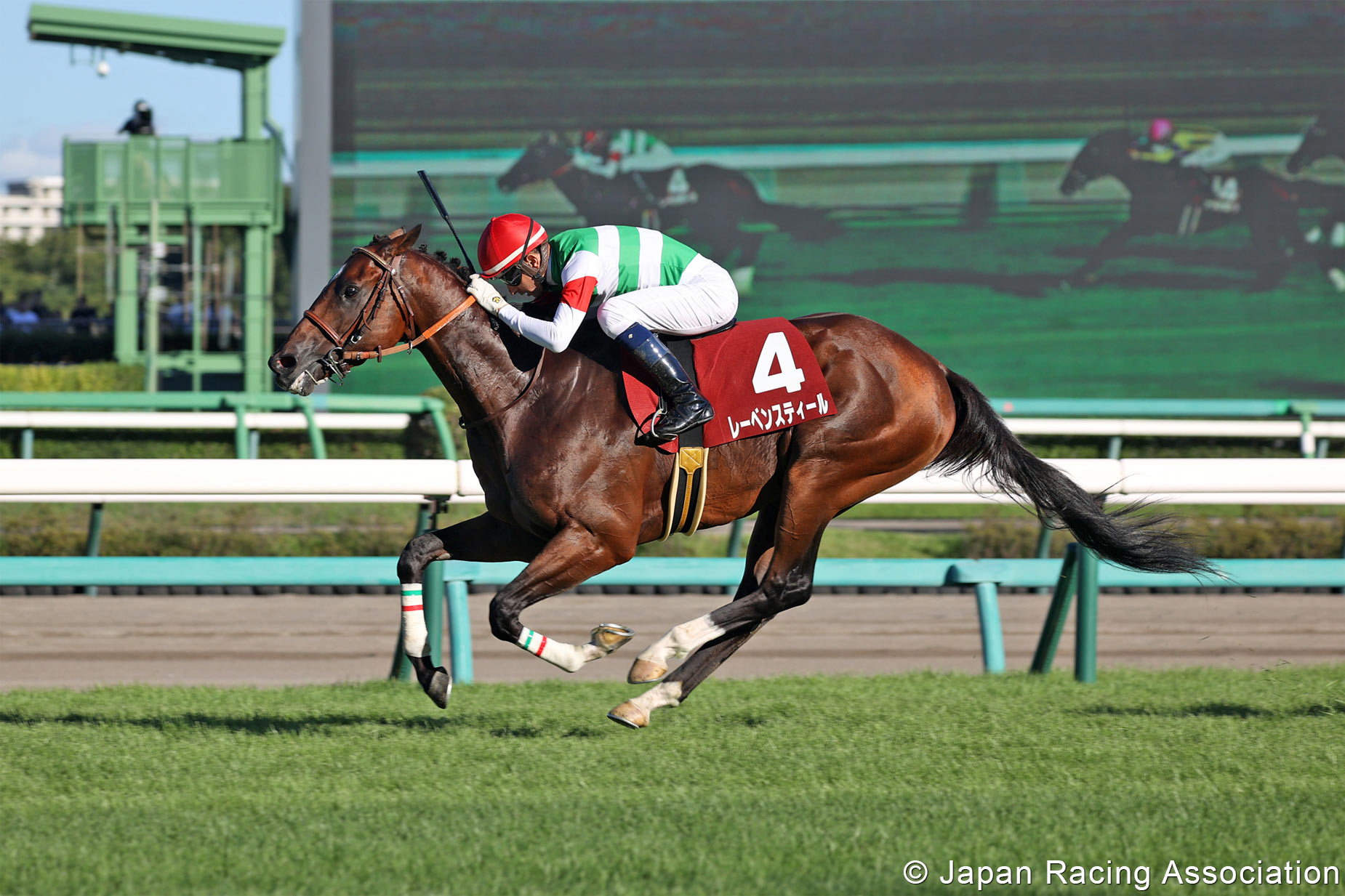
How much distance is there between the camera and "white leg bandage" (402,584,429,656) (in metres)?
4.08

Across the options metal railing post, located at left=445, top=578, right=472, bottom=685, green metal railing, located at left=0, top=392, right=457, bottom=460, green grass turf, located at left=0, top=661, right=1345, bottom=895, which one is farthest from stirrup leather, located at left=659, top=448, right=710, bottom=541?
green metal railing, located at left=0, top=392, right=457, bottom=460

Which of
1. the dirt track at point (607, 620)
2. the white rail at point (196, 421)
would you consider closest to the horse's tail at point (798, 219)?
the white rail at point (196, 421)

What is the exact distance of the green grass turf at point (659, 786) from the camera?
2957mm

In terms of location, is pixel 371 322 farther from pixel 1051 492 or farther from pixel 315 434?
pixel 315 434

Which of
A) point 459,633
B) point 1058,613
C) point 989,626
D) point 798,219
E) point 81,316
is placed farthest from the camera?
point 81,316

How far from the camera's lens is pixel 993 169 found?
18.8m

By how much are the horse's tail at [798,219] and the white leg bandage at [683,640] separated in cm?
1470

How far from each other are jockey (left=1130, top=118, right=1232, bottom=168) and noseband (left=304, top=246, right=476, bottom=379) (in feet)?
54.0

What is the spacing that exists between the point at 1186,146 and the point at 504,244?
1668 centimetres

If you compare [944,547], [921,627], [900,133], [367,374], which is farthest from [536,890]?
[900,133]

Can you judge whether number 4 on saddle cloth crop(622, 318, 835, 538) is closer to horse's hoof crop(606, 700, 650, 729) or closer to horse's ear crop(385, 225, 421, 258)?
horse's hoof crop(606, 700, 650, 729)

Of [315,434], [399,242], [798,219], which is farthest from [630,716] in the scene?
[798,219]

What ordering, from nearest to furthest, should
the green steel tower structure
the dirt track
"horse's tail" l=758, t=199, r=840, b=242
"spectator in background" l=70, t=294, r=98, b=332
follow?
the dirt track, the green steel tower structure, "horse's tail" l=758, t=199, r=840, b=242, "spectator in background" l=70, t=294, r=98, b=332

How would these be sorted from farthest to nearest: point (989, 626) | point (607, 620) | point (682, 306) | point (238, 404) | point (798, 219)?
point (798, 219) < point (238, 404) < point (607, 620) < point (989, 626) < point (682, 306)
